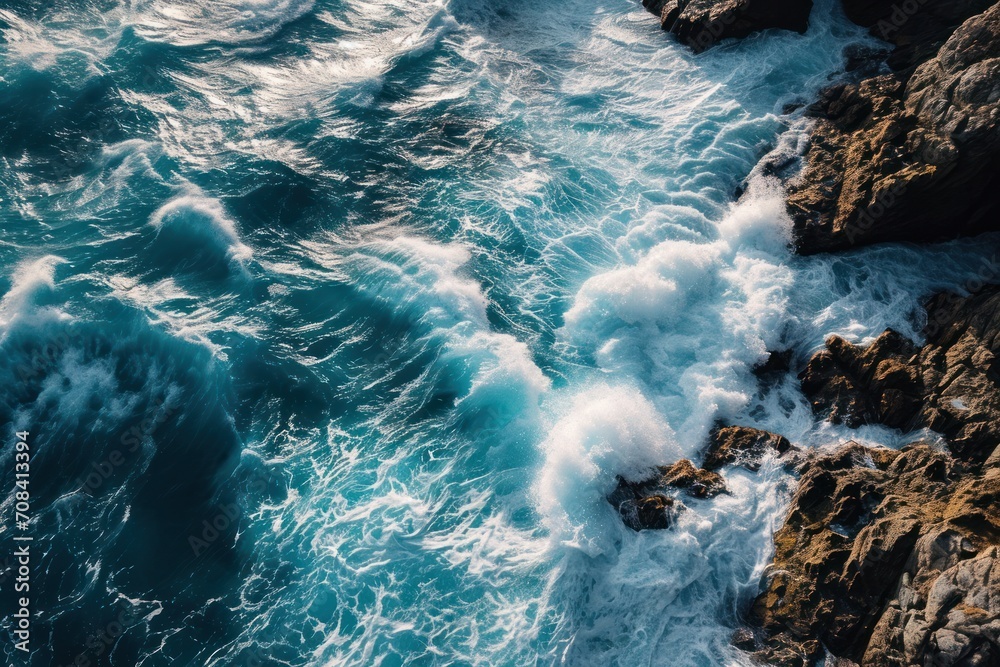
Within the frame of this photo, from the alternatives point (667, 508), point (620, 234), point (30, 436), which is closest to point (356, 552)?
point (667, 508)

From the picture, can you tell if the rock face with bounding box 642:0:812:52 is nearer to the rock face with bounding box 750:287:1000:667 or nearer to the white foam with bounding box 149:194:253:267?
the rock face with bounding box 750:287:1000:667

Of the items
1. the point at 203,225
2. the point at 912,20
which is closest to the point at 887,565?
the point at 912,20

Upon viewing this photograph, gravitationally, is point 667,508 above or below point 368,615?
above

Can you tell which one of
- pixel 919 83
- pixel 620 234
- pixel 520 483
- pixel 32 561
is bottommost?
pixel 32 561

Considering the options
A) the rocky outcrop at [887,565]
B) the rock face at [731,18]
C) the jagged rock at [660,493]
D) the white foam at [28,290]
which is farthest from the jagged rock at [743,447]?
the white foam at [28,290]

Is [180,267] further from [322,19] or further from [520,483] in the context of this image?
[322,19]

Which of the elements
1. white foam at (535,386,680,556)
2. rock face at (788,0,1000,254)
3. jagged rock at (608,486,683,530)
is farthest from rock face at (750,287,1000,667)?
white foam at (535,386,680,556)

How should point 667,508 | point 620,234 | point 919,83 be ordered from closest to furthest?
point 667,508 < point 919,83 < point 620,234
